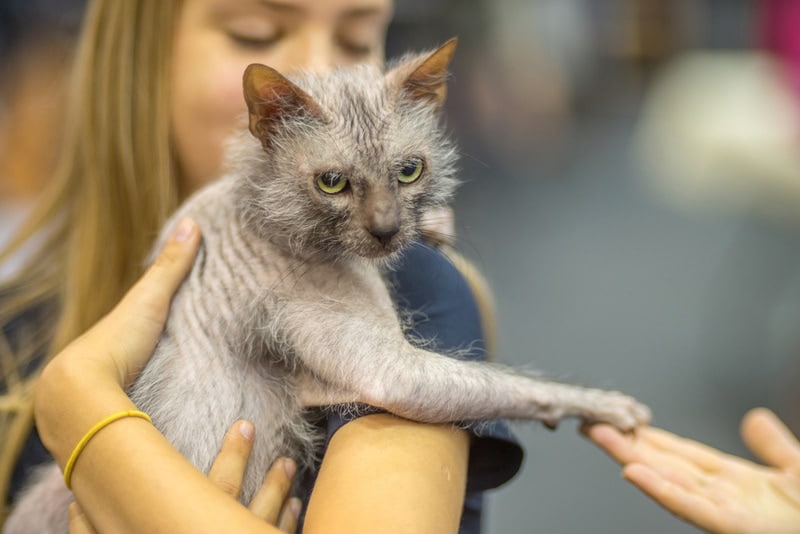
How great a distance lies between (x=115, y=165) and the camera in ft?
5.14

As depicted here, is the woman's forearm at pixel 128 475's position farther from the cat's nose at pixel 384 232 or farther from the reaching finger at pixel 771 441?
the reaching finger at pixel 771 441

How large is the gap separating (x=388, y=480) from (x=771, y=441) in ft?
2.89

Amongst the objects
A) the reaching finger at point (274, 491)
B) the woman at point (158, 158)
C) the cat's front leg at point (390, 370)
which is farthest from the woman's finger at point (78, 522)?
the cat's front leg at point (390, 370)

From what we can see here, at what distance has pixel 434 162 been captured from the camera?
1.21m

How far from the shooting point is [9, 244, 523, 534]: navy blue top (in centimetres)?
127

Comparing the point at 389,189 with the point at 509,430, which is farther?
the point at 509,430

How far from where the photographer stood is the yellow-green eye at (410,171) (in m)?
1.13

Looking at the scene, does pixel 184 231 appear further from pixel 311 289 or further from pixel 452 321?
pixel 452 321

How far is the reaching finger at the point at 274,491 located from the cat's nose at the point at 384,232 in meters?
0.35

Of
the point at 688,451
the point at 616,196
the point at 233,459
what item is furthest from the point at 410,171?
the point at 616,196

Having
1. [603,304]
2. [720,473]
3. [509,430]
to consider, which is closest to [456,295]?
[509,430]

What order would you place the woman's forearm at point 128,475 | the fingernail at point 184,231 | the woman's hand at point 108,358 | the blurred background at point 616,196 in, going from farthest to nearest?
the blurred background at point 616,196
the fingernail at point 184,231
the woman's hand at point 108,358
the woman's forearm at point 128,475

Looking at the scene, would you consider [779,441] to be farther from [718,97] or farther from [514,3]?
[514,3]

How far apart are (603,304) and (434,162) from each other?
10.9 ft
